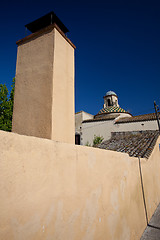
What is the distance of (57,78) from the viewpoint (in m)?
2.52

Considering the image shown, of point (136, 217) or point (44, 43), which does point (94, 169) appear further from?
point (44, 43)

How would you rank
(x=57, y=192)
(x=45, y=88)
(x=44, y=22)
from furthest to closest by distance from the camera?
(x=44, y=22), (x=45, y=88), (x=57, y=192)

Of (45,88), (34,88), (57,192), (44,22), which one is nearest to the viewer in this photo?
(57,192)

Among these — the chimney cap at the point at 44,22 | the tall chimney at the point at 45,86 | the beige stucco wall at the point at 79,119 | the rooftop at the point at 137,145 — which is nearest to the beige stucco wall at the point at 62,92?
the tall chimney at the point at 45,86

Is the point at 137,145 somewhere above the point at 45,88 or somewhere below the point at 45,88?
below

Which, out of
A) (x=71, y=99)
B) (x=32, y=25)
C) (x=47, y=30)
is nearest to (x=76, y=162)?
(x=71, y=99)

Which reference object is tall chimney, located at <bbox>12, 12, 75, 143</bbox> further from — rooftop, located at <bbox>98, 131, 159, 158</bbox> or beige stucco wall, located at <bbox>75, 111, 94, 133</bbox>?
beige stucco wall, located at <bbox>75, 111, 94, 133</bbox>

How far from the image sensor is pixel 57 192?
1298mm

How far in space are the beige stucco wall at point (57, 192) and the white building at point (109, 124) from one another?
13991mm

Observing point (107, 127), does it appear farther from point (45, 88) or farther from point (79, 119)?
point (45, 88)

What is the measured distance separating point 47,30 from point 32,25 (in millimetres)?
598

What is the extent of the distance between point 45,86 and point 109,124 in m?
15.5

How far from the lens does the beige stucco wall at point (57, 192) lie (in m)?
0.95

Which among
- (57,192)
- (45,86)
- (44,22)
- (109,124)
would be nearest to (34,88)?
(45,86)
